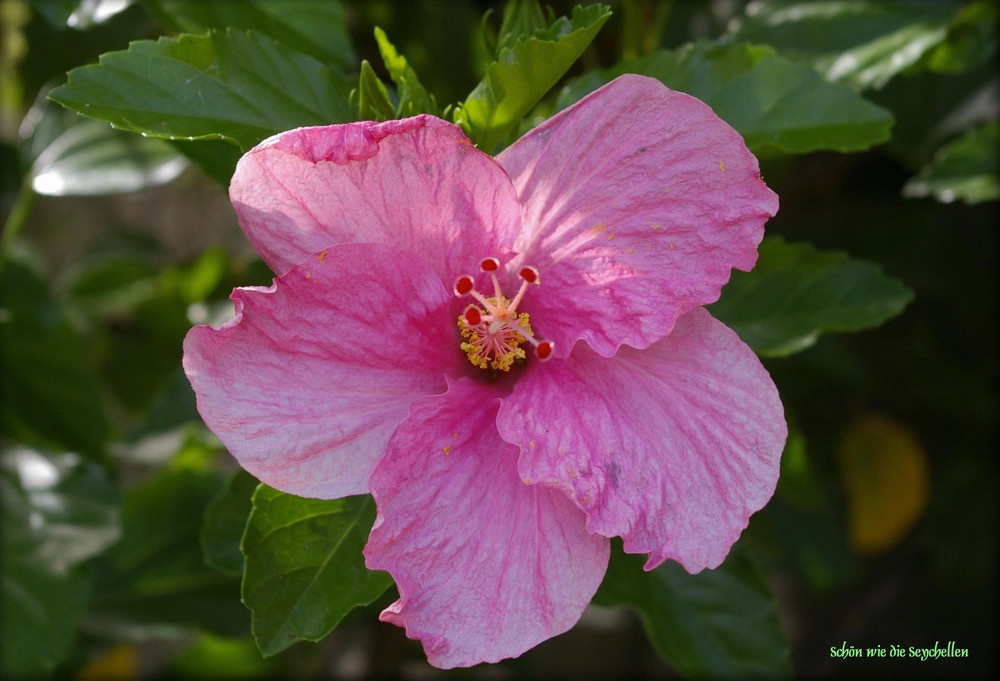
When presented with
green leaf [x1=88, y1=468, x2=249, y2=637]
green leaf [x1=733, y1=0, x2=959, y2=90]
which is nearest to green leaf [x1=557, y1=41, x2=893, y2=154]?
green leaf [x1=733, y1=0, x2=959, y2=90]

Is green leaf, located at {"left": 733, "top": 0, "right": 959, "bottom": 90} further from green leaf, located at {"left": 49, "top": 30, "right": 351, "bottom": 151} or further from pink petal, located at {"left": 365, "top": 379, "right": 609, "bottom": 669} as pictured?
pink petal, located at {"left": 365, "top": 379, "right": 609, "bottom": 669}

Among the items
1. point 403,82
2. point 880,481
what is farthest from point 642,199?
point 880,481

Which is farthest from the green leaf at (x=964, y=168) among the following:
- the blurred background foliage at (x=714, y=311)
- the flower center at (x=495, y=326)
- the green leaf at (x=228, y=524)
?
the green leaf at (x=228, y=524)

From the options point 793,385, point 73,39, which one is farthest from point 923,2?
point 73,39

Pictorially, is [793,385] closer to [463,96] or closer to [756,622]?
[756,622]

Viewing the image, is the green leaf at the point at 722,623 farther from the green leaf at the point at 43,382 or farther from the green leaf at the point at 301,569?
the green leaf at the point at 43,382

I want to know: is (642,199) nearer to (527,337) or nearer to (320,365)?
(527,337)

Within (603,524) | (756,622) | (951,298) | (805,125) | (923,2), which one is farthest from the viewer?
(951,298)
